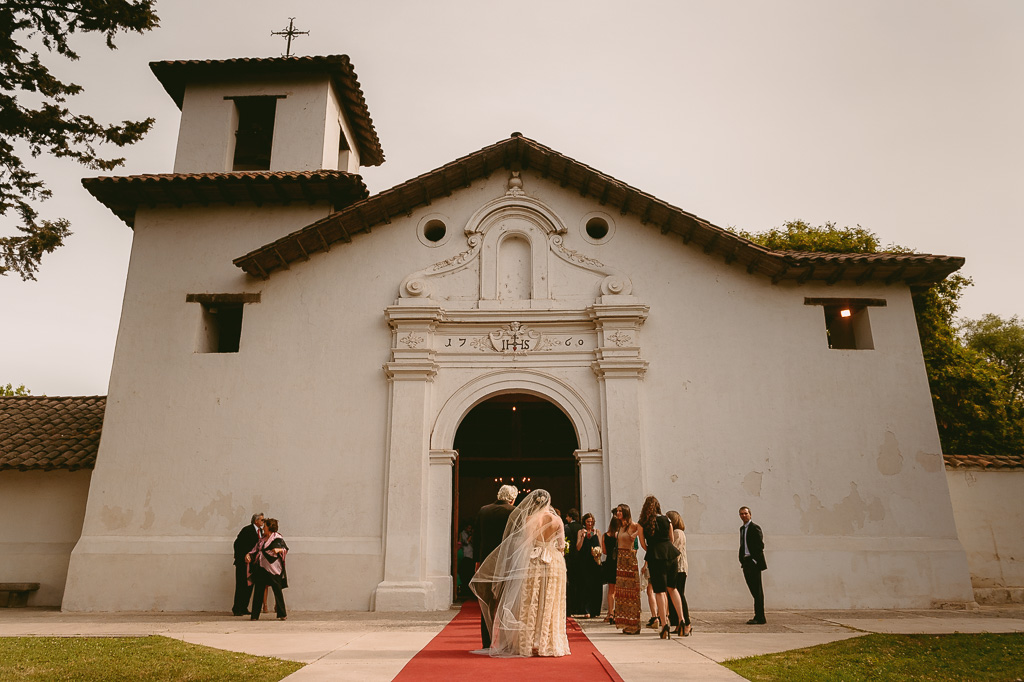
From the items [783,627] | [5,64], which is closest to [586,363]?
[783,627]

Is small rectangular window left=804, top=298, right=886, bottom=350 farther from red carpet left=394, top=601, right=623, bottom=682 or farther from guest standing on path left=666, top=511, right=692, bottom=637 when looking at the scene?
red carpet left=394, top=601, right=623, bottom=682

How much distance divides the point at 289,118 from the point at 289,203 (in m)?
2.46

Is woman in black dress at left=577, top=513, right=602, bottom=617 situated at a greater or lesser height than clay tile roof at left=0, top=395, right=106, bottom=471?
lesser

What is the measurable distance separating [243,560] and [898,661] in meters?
9.33

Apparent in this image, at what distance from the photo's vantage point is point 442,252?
44.1ft

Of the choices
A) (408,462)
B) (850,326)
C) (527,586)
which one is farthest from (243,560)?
(850,326)

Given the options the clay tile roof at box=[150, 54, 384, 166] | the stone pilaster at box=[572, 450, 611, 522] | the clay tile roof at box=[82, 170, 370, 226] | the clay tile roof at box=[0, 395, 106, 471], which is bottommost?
the stone pilaster at box=[572, 450, 611, 522]

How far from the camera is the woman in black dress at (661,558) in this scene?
8664 mm

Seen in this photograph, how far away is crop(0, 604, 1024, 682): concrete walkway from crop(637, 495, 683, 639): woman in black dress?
0.45m

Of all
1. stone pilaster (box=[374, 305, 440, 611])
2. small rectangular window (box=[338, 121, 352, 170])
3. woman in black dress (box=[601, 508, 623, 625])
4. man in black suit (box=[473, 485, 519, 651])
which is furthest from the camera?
small rectangular window (box=[338, 121, 352, 170])

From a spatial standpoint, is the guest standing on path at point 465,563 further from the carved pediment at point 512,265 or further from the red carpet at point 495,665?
the red carpet at point 495,665

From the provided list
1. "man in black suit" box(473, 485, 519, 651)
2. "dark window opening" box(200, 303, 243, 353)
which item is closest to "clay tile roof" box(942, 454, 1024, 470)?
"man in black suit" box(473, 485, 519, 651)

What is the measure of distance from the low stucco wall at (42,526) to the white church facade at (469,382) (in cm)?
142

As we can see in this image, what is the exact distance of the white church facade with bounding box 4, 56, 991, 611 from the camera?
38.5ft
